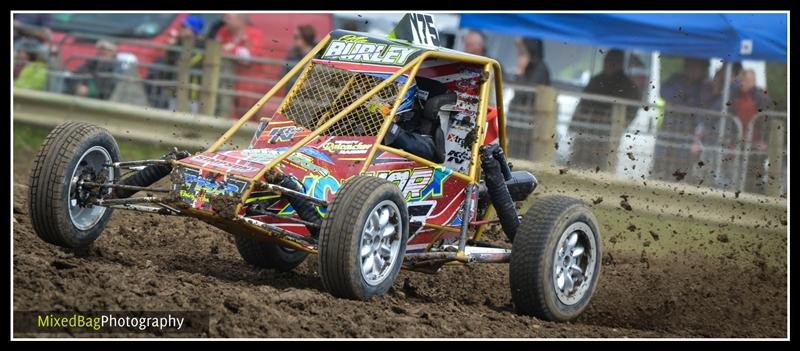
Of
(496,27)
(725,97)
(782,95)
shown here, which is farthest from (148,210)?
(782,95)

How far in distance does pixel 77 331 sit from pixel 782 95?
15312mm

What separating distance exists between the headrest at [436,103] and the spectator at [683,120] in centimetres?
512

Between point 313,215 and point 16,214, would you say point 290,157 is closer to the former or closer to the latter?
point 313,215

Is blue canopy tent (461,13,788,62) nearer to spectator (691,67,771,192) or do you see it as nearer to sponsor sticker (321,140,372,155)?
spectator (691,67,771,192)

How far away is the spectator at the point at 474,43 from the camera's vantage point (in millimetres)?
15586

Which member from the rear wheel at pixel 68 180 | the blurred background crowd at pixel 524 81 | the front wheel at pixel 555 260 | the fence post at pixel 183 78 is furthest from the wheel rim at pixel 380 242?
the fence post at pixel 183 78

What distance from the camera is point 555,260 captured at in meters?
7.91

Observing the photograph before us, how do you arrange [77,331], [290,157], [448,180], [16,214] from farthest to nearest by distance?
[16,214] < [448,180] < [290,157] < [77,331]

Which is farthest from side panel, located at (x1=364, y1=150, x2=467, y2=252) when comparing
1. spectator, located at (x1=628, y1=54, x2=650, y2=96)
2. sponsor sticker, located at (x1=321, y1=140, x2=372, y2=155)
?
spectator, located at (x1=628, y1=54, x2=650, y2=96)

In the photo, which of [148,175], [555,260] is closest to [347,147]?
[148,175]

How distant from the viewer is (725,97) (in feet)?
50.2

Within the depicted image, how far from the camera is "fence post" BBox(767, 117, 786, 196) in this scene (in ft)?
42.4

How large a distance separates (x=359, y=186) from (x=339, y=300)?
0.67 meters

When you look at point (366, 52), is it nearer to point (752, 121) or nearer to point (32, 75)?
point (752, 121)
